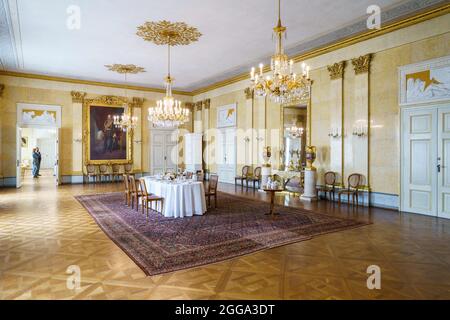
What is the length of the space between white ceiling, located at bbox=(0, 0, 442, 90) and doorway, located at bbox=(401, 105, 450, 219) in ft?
7.88

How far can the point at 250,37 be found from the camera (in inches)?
305

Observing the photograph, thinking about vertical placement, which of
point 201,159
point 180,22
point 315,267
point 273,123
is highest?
point 180,22

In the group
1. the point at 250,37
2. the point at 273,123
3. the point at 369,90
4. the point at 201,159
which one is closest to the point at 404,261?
the point at 369,90

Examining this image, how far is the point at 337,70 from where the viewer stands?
819 centimetres

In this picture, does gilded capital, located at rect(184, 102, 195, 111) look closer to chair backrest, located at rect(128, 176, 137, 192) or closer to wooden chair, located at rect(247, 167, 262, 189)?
wooden chair, located at rect(247, 167, 262, 189)

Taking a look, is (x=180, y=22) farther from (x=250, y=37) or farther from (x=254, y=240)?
(x=254, y=240)

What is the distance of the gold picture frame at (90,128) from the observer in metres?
12.7

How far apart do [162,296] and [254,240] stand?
207cm

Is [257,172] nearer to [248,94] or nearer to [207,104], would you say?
[248,94]

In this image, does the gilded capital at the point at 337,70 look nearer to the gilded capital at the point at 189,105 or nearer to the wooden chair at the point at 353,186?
the wooden chair at the point at 353,186

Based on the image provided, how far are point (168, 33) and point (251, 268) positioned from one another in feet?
20.1

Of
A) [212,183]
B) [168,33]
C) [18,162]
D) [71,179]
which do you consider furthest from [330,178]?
[18,162]

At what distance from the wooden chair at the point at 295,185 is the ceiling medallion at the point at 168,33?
16.5 feet

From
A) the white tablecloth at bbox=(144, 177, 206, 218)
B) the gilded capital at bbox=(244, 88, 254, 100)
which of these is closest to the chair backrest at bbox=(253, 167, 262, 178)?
the gilded capital at bbox=(244, 88, 254, 100)
